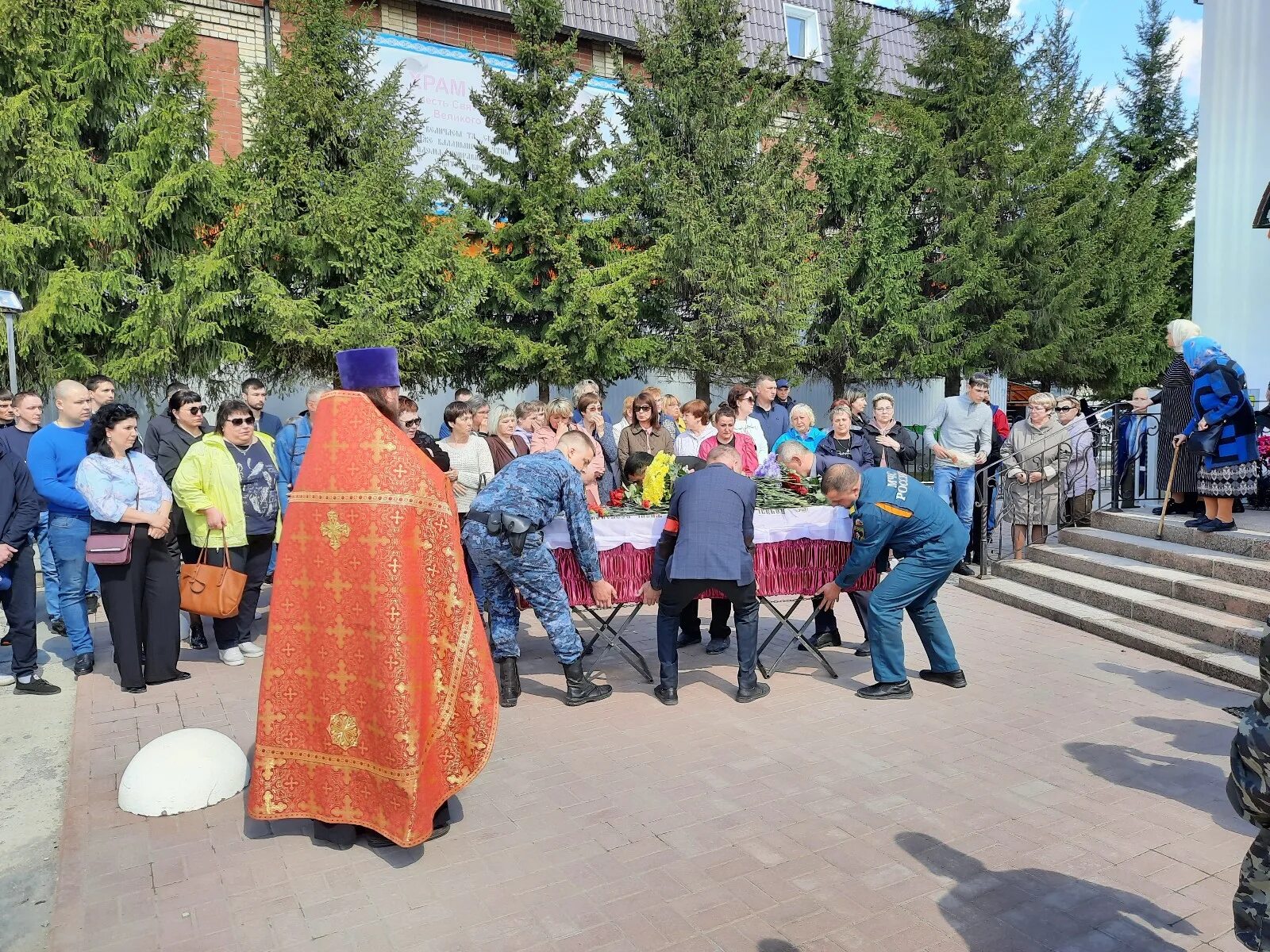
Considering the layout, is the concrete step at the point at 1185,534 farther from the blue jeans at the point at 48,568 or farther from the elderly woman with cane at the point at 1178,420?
the blue jeans at the point at 48,568

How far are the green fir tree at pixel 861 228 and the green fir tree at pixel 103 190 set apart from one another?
11.2 metres

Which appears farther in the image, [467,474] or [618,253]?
[618,253]

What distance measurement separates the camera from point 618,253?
16.1 meters

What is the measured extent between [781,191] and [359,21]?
742 centimetres

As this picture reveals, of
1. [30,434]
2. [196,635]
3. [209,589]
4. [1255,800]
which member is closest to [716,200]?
[30,434]

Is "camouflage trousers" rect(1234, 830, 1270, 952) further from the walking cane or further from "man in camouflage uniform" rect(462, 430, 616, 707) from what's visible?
the walking cane

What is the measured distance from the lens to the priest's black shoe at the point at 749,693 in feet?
19.6

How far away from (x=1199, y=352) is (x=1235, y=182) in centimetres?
611

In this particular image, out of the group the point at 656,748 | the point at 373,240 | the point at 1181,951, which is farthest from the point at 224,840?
the point at 373,240

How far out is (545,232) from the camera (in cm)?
1532

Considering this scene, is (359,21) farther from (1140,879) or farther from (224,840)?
(1140,879)

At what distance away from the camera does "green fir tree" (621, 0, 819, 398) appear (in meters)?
16.3


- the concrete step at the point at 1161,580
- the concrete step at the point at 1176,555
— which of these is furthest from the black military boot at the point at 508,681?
the concrete step at the point at 1176,555

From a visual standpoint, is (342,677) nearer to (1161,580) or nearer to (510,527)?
(510,527)
